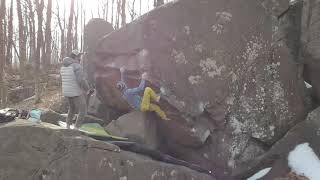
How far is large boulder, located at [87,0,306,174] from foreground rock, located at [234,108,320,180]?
548 millimetres

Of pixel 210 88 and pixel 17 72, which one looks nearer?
pixel 210 88

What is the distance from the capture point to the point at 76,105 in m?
9.47

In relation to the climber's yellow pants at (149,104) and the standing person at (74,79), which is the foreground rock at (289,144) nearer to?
the climber's yellow pants at (149,104)

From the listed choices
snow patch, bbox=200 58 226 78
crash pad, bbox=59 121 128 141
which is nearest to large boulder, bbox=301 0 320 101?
snow patch, bbox=200 58 226 78

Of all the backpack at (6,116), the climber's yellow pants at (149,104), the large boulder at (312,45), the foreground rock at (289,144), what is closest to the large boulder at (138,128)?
the climber's yellow pants at (149,104)

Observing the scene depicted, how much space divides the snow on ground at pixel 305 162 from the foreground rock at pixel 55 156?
329cm

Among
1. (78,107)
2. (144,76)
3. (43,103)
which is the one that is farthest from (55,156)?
(43,103)

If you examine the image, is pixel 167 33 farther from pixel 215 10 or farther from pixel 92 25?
pixel 92 25

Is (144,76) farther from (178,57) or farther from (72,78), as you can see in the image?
(72,78)

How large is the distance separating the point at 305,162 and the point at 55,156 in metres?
4.88

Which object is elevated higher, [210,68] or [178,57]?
[178,57]

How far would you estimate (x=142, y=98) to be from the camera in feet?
32.7

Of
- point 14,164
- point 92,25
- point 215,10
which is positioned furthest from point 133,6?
point 14,164

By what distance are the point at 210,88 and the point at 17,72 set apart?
1049 inches
